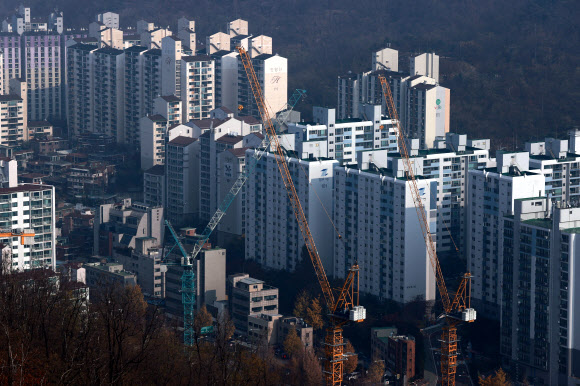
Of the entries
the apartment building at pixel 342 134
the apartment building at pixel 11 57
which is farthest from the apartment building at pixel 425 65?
the apartment building at pixel 11 57

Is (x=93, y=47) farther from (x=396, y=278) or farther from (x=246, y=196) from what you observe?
(x=396, y=278)

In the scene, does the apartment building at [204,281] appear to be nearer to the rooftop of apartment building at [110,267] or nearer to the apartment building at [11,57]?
the rooftop of apartment building at [110,267]

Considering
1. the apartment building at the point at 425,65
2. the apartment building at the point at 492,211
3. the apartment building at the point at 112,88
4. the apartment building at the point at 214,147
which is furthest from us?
the apartment building at the point at 112,88

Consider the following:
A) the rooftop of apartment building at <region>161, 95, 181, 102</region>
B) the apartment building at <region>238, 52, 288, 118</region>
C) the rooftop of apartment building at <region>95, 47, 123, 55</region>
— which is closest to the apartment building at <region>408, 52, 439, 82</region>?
the apartment building at <region>238, 52, 288, 118</region>

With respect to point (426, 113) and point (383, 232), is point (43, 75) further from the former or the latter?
point (383, 232)

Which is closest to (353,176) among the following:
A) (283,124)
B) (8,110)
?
(283,124)

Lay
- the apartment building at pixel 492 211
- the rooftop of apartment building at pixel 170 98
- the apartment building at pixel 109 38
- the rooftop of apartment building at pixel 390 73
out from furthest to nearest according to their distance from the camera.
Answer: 1. the apartment building at pixel 109 38
2. the rooftop of apartment building at pixel 170 98
3. the rooftop of apartment building at pixel 390 73
4. the apartment building at pixel 492 211

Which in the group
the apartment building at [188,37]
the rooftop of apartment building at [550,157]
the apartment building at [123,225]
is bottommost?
the apartment building at [123,225]

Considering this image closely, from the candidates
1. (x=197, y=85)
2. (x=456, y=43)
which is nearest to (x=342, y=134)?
(x=197, y=85)
